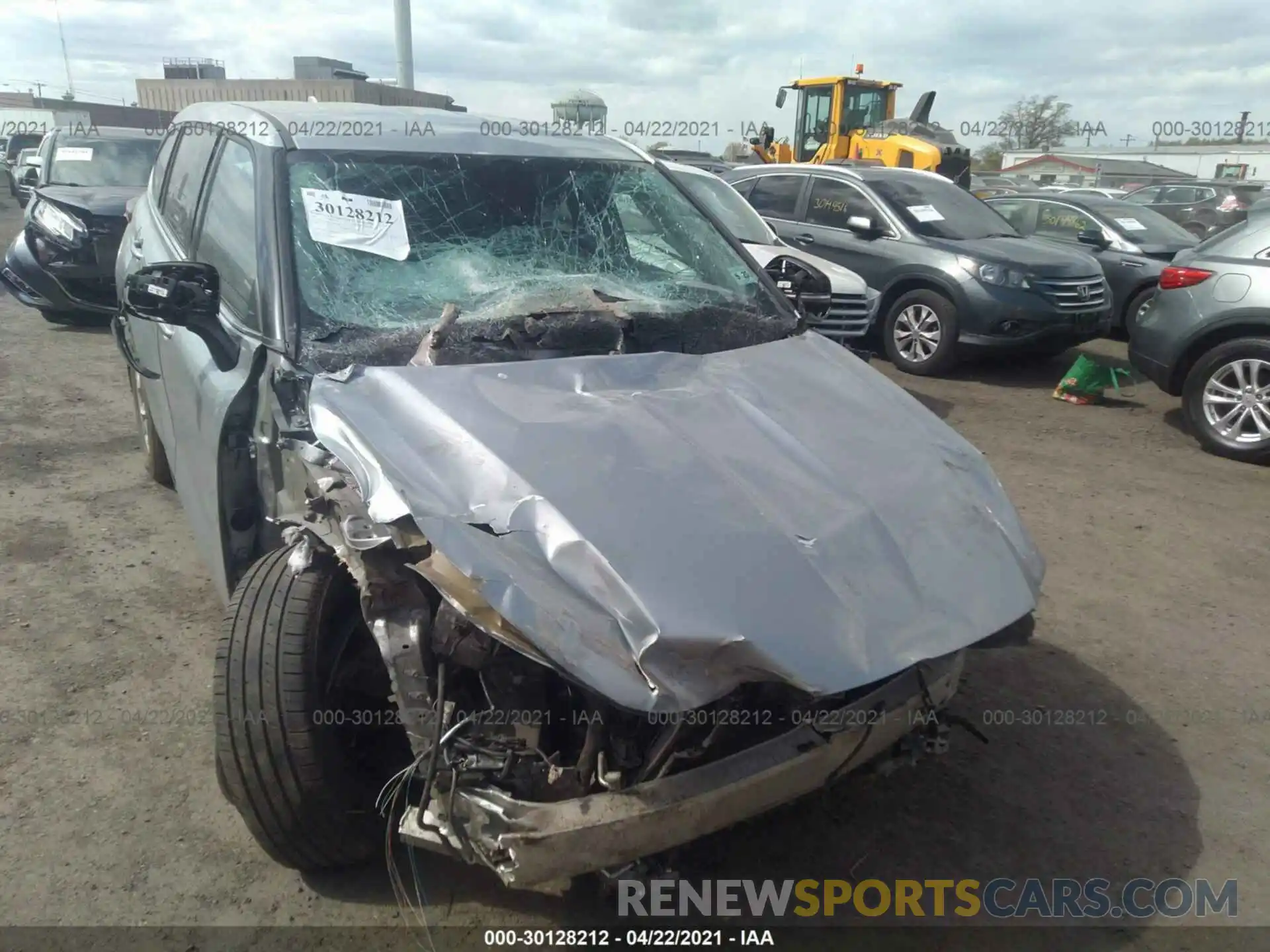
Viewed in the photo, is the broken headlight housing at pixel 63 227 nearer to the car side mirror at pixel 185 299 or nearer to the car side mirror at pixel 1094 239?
the car side mirror at pixel 185 299

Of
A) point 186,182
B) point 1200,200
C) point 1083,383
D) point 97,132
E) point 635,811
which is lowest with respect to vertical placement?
point 1083,383

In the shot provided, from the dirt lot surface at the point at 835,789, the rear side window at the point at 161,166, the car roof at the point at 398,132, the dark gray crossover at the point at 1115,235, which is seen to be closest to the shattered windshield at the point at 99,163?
the dirt lot surface at the point at 835,789

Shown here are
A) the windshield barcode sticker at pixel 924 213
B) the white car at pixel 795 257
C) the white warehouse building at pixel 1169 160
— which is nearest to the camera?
the white car at pixel 795 257

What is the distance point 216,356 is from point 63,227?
6.36 meters

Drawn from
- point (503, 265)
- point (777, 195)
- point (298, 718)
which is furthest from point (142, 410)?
point (777, 195)

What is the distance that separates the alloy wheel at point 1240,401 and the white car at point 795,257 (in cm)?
242

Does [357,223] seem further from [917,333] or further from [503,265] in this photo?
[917,333]

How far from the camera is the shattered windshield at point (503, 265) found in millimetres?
2797

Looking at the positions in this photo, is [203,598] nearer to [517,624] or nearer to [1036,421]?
[517,624]

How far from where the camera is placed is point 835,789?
252cm

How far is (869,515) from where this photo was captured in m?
2.34

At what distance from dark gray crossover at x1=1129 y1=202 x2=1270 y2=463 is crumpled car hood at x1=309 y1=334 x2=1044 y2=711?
450 cm

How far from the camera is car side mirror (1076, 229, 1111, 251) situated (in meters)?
9.84

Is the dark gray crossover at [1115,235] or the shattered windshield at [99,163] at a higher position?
the shattered windshield at [99,163]
